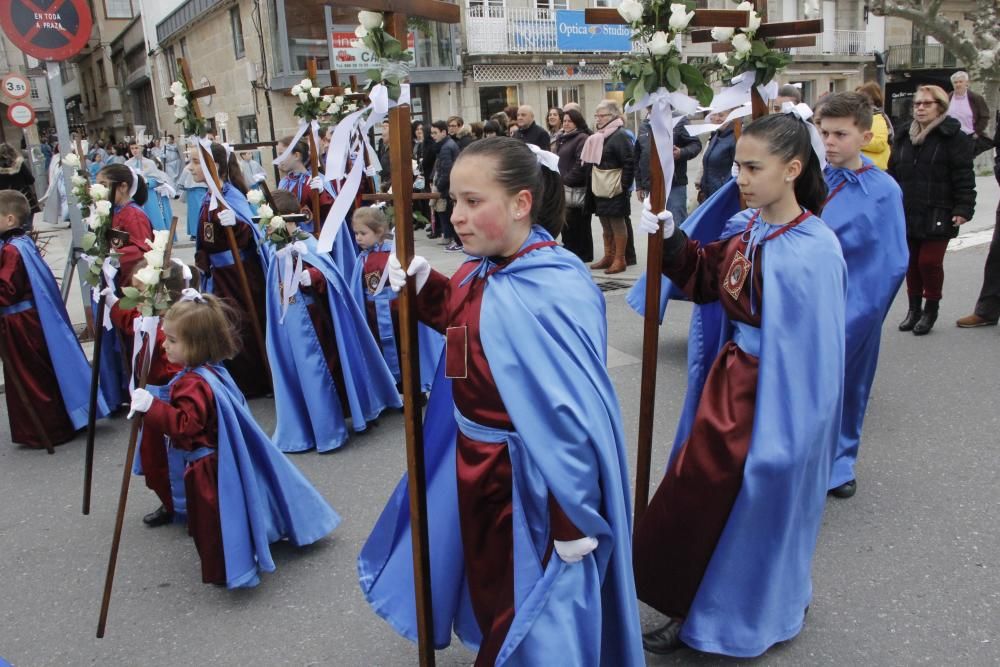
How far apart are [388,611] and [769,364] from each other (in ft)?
4.65

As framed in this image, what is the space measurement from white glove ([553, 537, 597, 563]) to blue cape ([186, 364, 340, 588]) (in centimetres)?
174

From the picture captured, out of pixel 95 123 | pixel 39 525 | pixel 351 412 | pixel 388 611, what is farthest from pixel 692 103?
pixel 95 123

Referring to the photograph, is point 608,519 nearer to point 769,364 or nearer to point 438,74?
point 769,364

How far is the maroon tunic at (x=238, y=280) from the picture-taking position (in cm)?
588

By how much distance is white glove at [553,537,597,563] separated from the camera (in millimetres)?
2037

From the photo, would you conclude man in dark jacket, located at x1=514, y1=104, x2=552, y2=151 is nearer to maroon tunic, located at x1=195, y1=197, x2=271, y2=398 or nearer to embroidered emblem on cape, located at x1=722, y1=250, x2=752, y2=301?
maroon tunic, located at x1=195, y1=197, x2=271, y2=398

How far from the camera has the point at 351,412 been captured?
5051 millimetres

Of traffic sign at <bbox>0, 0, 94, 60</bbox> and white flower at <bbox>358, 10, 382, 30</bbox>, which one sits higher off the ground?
traffic sign at <bbox>0, 0, 94, 60</bbox>

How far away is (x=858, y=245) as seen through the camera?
12.9ft

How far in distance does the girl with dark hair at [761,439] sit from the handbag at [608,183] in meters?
6.08

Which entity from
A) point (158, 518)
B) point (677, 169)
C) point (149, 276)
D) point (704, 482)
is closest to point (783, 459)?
point (704, 482)

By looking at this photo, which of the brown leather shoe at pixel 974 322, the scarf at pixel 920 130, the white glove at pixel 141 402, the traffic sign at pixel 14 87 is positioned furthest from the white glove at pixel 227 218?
the traffic sign at pixel 14 87

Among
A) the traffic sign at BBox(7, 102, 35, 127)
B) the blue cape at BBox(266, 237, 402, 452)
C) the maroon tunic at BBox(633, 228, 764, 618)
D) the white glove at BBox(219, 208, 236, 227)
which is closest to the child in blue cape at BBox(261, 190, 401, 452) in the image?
the blue cape at BBox(266, 237, 402, 452)

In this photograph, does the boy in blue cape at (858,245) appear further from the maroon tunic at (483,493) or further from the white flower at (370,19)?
the white flower at (370,19)
